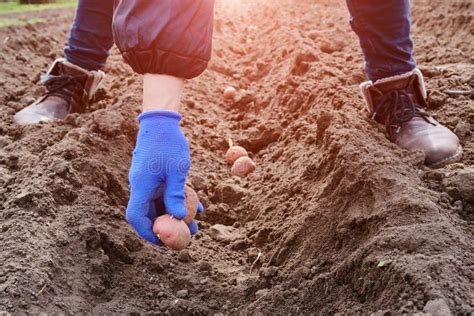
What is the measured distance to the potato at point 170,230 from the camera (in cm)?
204

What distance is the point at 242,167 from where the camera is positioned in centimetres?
333

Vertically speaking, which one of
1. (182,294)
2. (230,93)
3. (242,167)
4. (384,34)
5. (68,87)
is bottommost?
(230,93)

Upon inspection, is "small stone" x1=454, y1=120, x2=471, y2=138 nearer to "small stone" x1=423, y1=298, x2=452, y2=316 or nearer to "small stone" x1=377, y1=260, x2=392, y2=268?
"small stone" x1=377, y1=260, x2=392, y2=268

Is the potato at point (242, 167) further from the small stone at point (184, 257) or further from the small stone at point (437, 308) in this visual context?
the small stone at point (437, 308)

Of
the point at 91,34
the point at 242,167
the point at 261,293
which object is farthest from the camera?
the point at 91,34

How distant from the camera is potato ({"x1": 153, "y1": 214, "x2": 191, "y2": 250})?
2.04 m

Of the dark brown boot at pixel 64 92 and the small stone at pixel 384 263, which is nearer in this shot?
the small stone at pixel 384 263

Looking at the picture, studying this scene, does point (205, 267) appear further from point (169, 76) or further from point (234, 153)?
point (234, 153)

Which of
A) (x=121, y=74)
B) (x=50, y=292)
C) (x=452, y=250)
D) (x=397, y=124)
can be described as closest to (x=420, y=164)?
(x=397, y=124)

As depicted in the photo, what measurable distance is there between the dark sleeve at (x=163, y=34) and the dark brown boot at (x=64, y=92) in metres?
1.58

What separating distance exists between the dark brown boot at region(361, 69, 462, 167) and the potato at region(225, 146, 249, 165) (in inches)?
30.0

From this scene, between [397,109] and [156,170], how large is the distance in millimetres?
1425

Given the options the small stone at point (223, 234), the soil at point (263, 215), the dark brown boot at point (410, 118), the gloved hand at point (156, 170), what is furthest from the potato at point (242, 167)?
the gloved hand at point (156, 170)

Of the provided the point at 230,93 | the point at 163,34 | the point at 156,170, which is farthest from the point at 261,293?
the point at 230,93
